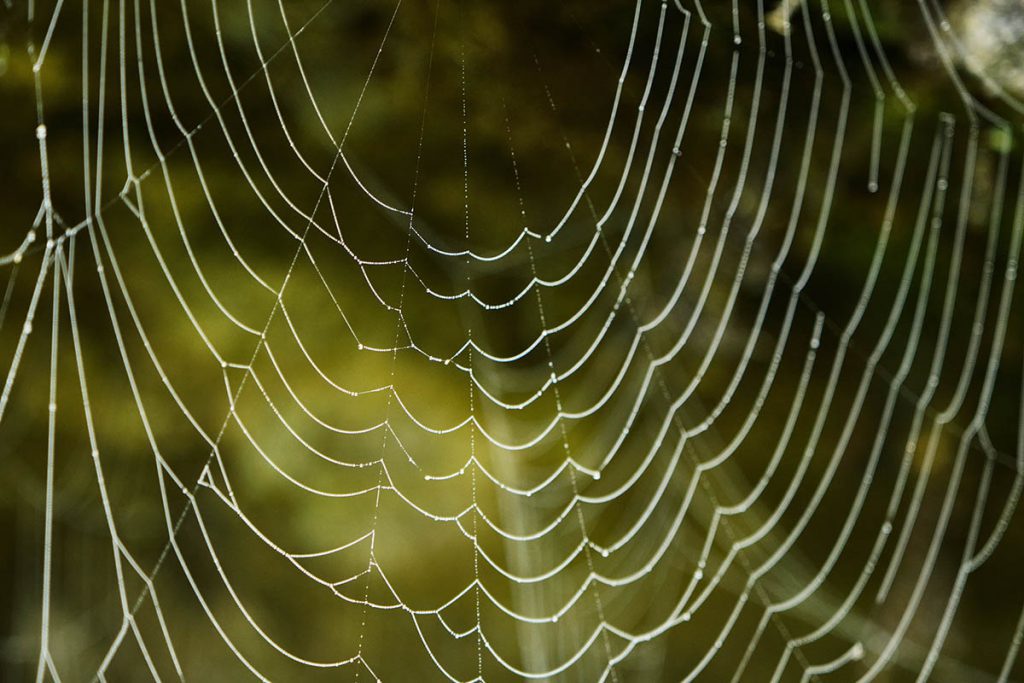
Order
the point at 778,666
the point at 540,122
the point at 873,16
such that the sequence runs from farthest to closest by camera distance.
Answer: the point at 778,666 → the point at 540,122 → the point at 873,16

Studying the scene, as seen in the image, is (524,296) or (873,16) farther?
(524,296)

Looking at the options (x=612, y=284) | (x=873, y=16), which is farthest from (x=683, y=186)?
(x=873, y=16)

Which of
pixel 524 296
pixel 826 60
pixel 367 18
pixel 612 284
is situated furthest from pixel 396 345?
pixel 826 60

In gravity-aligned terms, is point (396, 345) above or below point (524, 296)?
below

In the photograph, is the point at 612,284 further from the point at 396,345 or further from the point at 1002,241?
the point at 1002,241

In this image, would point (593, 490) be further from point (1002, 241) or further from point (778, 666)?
point (1002, 241)

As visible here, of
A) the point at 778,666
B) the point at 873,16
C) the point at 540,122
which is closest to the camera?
the point at 873,16

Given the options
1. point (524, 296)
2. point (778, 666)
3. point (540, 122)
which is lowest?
point (778, 666)
